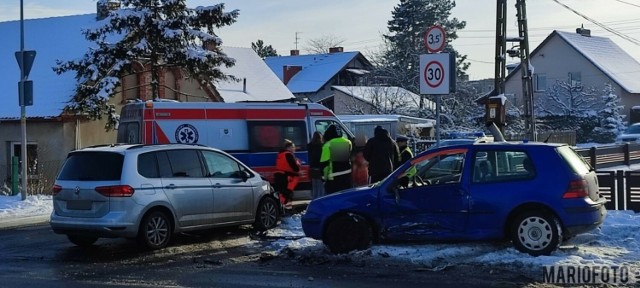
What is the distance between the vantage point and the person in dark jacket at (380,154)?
13297mm

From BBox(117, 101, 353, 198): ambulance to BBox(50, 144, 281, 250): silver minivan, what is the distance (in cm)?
332

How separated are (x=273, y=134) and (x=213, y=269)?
721 cm

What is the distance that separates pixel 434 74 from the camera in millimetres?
12953

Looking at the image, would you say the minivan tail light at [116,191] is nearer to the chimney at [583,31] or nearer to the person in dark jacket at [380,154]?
the person in dark jacket at [380,154]

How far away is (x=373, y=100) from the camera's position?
150 feet

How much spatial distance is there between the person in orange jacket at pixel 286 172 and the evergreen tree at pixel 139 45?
11.2 metres

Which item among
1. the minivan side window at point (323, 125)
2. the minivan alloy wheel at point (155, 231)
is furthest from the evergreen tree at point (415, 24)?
the minivan alloy wheel at point (155, 231)

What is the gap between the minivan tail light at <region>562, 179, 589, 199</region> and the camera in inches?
382

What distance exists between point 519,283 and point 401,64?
52449 millimetres

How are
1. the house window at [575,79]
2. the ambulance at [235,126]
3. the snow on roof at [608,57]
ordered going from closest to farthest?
the ambulance at [235,126], the snow on roof at [608,57], the house window at [575,79]

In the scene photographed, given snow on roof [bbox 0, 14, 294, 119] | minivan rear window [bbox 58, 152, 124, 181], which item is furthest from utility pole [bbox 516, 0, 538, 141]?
snow on roof [bbox 0, 14, 294, 119]

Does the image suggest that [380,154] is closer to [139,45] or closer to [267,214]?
[267,214]

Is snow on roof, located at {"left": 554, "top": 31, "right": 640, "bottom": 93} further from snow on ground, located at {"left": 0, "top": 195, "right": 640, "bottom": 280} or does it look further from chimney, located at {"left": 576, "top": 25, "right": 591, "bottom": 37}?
snow on ground, located at {"left": 0, "top": 195, "right": 640, "bottom": 280}

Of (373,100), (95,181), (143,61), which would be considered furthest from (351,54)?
(95,181)
